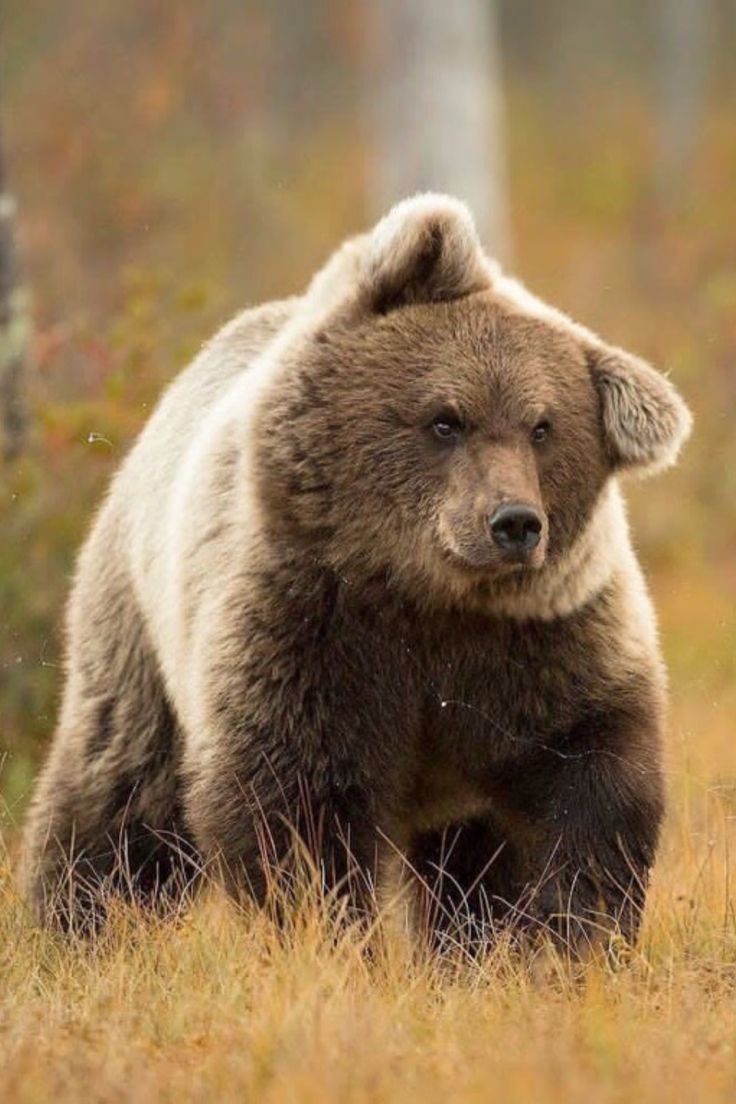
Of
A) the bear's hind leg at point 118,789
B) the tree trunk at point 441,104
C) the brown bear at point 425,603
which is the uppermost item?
the tree trunk at point 441,104

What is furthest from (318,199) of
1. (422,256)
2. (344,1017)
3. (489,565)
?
(344,1017)

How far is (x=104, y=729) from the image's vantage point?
6438mm

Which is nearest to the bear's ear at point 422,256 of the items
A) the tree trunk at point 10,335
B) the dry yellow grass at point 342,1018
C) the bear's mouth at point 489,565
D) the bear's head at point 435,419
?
the bear's head at point 435,419

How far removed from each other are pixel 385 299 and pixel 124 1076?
217 centimetres

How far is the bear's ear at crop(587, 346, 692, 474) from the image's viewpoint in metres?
5.48

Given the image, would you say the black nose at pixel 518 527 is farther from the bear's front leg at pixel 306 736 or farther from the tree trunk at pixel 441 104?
the tree trunk at pixel 441 104

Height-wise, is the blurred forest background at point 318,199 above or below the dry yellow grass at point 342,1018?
above

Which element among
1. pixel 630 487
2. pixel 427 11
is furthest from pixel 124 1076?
pixel 427 11

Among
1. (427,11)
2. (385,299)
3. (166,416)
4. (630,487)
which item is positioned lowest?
(630,487)

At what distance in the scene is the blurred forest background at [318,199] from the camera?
8469 mm

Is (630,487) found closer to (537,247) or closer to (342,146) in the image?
(537,247)

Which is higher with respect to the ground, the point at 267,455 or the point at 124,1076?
the point at 267,455

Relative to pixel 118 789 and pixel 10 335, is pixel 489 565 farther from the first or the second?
pixel 10 335

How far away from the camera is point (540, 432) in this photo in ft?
17.6
